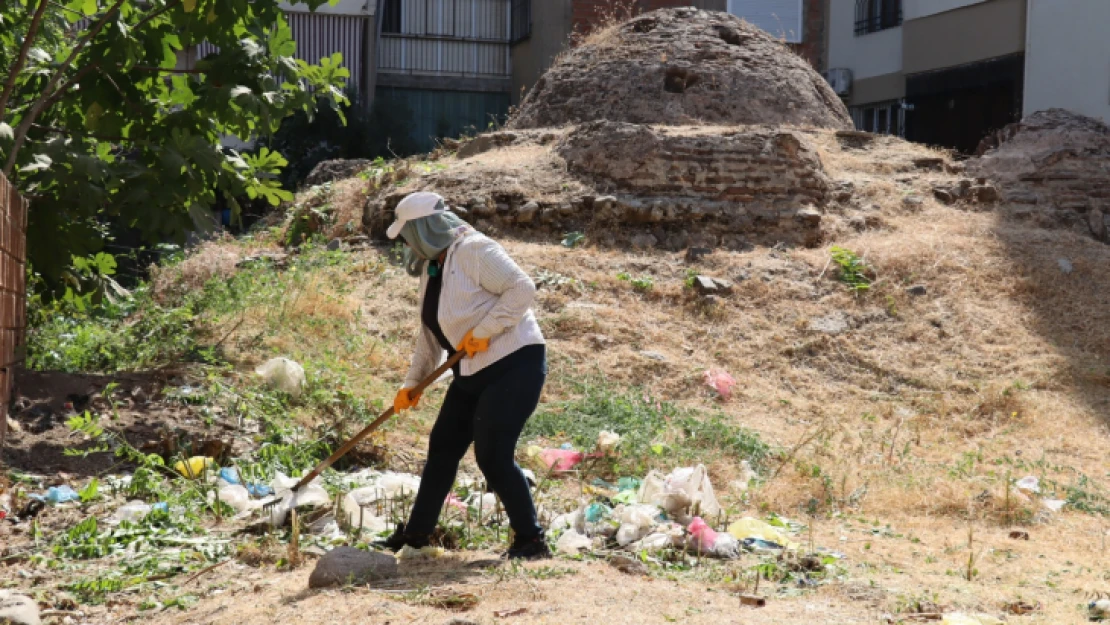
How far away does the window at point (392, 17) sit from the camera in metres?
21.2

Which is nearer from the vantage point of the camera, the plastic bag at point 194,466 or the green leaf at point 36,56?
the plastic bag at point 194,466

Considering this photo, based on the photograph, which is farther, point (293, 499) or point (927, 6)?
point (927, 6)

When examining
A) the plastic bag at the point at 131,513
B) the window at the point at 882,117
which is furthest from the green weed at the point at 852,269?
the window at the point at 882,117

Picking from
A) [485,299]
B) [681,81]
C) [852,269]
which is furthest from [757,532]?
[681,81]

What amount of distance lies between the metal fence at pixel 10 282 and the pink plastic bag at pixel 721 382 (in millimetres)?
4395

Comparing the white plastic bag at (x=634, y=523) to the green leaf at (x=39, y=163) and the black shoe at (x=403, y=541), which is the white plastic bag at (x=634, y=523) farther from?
the green leaf at (x=39, y=163)

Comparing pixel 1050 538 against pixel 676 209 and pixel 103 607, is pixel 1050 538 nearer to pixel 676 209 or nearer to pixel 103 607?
pixel 103 607

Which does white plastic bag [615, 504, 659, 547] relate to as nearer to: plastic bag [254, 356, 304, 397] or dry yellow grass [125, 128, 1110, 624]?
dry yellow grass [125, 128, 1110, 624]

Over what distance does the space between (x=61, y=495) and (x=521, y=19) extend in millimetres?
17232

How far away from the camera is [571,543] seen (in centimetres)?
454

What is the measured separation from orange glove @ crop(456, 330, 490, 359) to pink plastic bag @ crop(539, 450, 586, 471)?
6.70 ft

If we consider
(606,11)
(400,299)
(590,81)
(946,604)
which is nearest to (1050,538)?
(946,604)

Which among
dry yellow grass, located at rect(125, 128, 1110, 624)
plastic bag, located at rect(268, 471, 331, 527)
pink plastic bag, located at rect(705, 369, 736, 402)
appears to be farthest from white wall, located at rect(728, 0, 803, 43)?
plastic bag, located at rect(268, 471, 331, 527)

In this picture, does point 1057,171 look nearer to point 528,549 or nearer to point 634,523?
point 634,523
